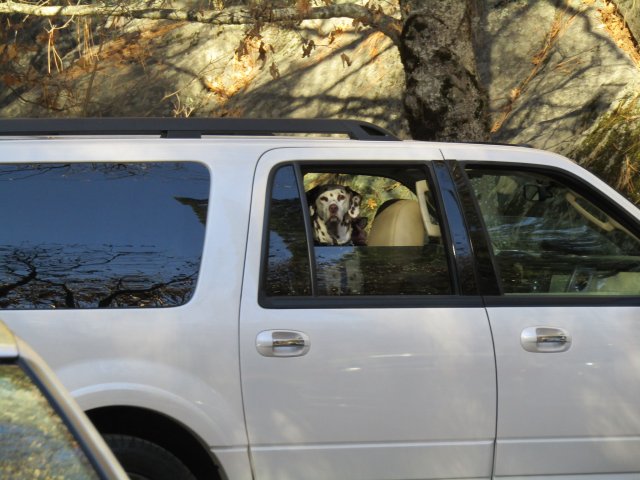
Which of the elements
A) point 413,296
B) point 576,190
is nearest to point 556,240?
point 576,190

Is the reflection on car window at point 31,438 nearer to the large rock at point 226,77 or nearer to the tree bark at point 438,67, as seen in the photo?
the tree bark at point 438,67

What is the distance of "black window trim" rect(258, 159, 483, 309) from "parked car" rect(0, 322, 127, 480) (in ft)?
6.37

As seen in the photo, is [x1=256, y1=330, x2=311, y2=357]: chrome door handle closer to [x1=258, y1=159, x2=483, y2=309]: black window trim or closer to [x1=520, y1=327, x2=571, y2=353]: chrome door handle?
[x1=258, y1=159, x2=483, y2=309]: black window trim

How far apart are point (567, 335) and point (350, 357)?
3.10 ft

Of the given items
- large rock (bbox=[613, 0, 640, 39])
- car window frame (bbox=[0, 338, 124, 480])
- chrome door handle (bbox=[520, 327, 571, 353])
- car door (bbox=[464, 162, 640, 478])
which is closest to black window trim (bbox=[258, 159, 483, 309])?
car door (bbox=[464, 162, 640, 478])

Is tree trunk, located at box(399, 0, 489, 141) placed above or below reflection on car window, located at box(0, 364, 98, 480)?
below

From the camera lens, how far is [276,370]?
3.89m

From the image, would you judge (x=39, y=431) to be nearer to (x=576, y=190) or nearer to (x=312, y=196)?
(x=312, y=196)

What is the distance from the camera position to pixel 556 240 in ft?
14.7

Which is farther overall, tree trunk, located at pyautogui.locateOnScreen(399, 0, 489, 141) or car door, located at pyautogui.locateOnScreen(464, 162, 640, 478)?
tree trunk, located at pyautogui.locateOnScreen(399, 0, 489, 141)

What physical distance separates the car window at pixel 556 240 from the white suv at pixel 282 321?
2.8 inches

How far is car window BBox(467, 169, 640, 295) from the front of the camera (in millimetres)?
4395

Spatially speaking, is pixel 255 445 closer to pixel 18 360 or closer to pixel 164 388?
pixel 164 388

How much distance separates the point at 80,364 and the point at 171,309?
1.34 feet
